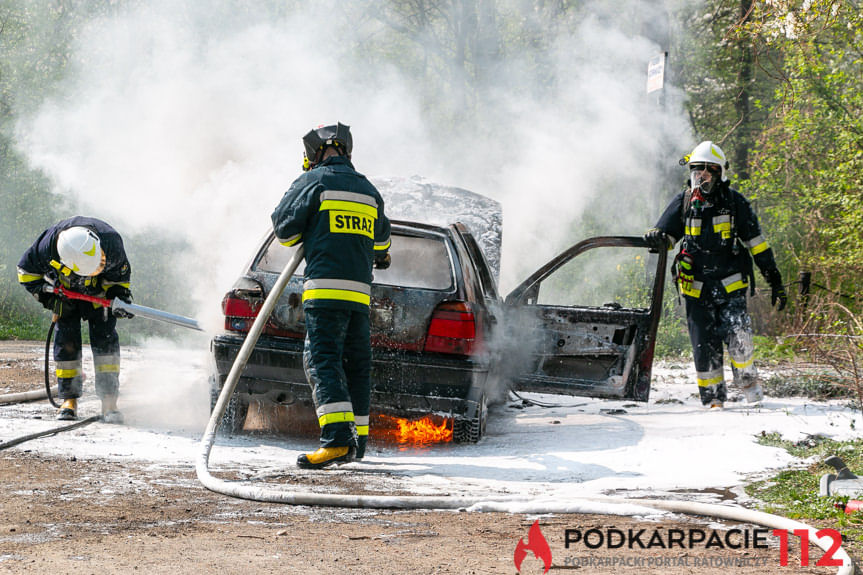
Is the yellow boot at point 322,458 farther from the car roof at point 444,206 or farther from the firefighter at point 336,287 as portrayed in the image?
the car roof at point 444,206

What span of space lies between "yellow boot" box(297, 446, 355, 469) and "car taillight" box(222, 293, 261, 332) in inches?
44.1

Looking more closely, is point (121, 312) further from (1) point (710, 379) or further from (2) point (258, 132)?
(2) point (258, 132)

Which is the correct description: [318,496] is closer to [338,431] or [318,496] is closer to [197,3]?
[338,431]

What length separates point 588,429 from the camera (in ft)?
20.9

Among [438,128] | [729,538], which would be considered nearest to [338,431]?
[729,538]

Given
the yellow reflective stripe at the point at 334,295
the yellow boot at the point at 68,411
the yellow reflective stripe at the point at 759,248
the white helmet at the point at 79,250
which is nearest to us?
the yellow reflective stripe at the point at 334,295

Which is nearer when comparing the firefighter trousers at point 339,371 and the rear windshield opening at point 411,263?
the firefighter trousers at point 339,371

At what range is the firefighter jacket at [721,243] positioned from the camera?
7.29m

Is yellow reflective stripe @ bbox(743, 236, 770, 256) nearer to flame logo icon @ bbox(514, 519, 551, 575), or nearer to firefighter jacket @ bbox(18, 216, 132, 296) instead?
flame logo icon @ bbox(514, 519, 551, 575)

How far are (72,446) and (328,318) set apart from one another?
1745 mm

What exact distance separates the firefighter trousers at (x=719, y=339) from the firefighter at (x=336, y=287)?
3.47 m

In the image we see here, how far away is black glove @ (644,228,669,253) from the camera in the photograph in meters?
7.05

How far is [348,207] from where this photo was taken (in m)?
4.93

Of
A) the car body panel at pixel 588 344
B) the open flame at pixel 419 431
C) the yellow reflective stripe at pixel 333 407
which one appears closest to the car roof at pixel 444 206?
the car body panel at pixel 588 344
